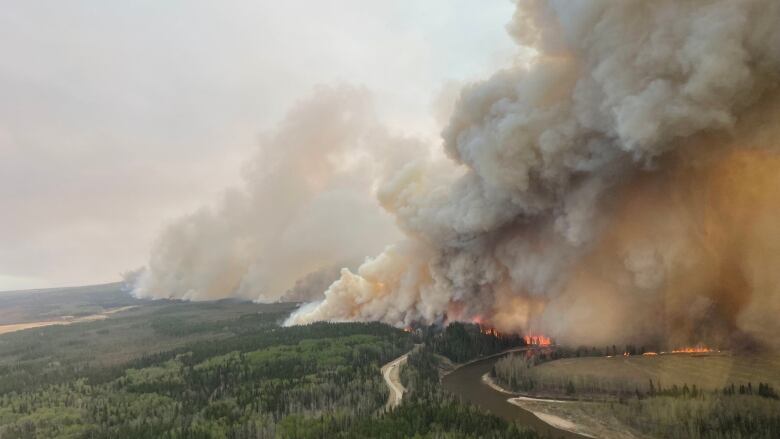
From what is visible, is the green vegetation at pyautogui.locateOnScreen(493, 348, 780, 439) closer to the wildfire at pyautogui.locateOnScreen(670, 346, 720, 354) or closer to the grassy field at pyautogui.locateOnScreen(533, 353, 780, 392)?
the grassy field at pyautogui.locateOnScreen(533, 353, 780, 392)

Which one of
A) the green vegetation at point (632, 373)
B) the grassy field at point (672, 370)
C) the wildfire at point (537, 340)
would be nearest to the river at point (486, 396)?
the green vegetation at point (632, 373)

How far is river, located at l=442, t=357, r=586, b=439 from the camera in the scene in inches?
2916

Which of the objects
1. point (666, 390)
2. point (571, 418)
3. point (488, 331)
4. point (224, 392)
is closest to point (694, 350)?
point (666, 390)

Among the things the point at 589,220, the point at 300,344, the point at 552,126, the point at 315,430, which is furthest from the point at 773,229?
the point at 300,344

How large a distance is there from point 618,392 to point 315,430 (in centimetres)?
4968

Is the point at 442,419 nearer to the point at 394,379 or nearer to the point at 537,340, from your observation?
the point at 394,379

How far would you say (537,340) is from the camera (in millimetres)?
133625

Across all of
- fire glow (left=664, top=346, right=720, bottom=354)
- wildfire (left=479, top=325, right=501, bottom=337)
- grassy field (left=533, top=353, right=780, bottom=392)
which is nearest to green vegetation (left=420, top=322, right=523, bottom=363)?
wildfire (left=479, top=325, right=501, bottom=337)

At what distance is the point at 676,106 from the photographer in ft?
248

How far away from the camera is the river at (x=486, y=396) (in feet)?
243

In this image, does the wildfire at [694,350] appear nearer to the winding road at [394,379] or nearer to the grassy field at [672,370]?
the grassy field at [672,370]

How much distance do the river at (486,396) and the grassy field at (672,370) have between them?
1047 centimetres

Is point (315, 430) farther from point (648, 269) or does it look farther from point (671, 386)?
point (648, 269)

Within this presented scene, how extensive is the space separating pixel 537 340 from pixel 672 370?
49.1m
